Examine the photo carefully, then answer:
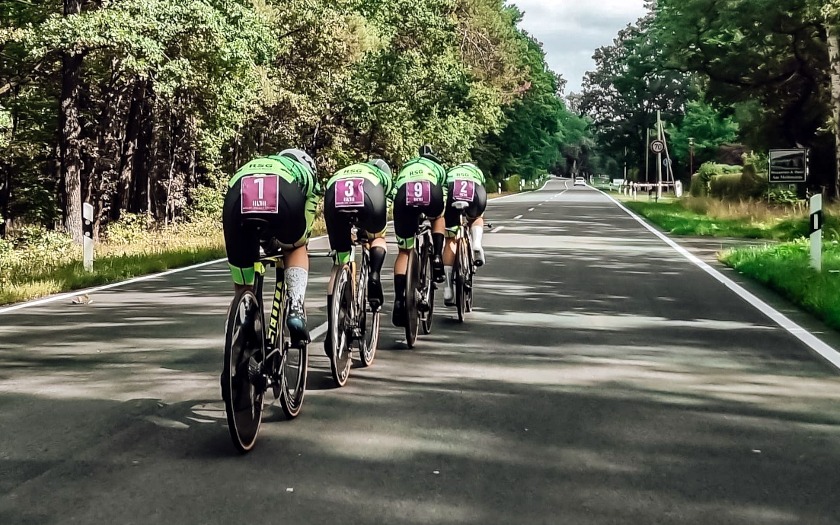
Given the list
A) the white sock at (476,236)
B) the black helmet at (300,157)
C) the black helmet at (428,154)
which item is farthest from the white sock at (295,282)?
the white sock at (476,236)

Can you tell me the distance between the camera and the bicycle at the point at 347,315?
6734 mm

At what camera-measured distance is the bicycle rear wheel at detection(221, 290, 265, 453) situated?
16.7 ft

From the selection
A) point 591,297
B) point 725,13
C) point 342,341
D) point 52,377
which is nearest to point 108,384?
point 52,377

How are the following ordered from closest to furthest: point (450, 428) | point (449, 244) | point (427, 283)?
point (450, 428)
point (427, 283)
point (449, 244)

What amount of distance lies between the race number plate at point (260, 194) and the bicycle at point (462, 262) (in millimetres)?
4302

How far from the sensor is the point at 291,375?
6137 millimetres

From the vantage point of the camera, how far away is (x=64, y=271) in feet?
49.0

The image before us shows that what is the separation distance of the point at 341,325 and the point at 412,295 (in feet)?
5.43

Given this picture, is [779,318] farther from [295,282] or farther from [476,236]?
[295,282]

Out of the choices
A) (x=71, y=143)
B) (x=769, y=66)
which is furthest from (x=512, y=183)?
(x=71, y=143)

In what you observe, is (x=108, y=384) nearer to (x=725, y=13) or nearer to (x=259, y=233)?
(x=259, y=233)

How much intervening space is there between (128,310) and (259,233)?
20.1ft

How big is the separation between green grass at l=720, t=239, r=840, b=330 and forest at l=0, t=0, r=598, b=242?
9871 millimetres

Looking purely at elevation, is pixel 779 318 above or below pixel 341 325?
below
